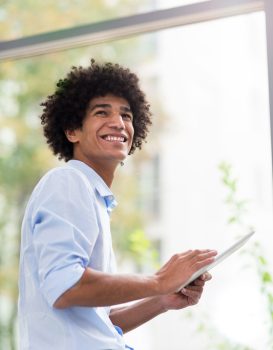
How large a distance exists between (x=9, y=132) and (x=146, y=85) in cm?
126

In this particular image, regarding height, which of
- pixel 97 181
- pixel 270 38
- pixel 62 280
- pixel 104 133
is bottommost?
pixel 62 280

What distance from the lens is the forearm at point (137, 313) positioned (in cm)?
151

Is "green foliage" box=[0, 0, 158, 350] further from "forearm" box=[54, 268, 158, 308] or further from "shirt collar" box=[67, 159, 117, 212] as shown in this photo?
"forearm" box=[54, 268, 158, 308]

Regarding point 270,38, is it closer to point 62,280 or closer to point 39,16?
point 62,280

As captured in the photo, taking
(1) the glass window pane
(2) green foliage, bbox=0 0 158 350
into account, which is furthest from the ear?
(2) green foliage, bbox=0 0 158 350

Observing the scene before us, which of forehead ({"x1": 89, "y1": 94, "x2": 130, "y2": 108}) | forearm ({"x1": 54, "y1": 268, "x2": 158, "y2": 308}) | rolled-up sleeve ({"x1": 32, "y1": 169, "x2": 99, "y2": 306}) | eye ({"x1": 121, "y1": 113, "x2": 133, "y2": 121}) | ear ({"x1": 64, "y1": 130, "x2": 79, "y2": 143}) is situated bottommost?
forearm ({"x1": 54, "y1": 268, "x2": 158, "y2": 308})

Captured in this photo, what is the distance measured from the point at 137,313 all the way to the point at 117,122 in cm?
44

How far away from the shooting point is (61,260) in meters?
1.17

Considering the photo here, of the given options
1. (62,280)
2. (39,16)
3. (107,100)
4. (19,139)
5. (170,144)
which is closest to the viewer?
(62,280)

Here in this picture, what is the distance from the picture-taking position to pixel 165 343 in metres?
5.09

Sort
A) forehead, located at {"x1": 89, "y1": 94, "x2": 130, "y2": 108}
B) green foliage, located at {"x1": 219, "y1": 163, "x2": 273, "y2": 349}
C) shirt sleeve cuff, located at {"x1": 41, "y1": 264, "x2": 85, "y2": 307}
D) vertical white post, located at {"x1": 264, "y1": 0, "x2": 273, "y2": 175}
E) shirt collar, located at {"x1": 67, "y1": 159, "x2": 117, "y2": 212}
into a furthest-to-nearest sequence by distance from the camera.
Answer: green foliage, located at {"x1": 219, "y1": 163, "x2": 273, "y2": 349}
vertical white post, located at {"x1": 264, "y1": 0, "x2": 273, "y2": 175}
forehead, located at {"x1": 89, "y1": 94, "x2": 130, "y2": 108}
shirt collar, located at {"x1": 67, "y1": 159, "x2": 117, "y2": 212}
shirt sleeve cuff, located at {"x1": 41, "y1": 264, "x2": 85, "y2": 307}

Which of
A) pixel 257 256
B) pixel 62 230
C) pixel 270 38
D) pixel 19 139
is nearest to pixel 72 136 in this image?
pixel 62 230

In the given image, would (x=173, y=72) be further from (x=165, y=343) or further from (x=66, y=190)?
(x=66, y=190)

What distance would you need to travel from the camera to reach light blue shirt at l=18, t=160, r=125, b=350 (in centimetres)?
119
